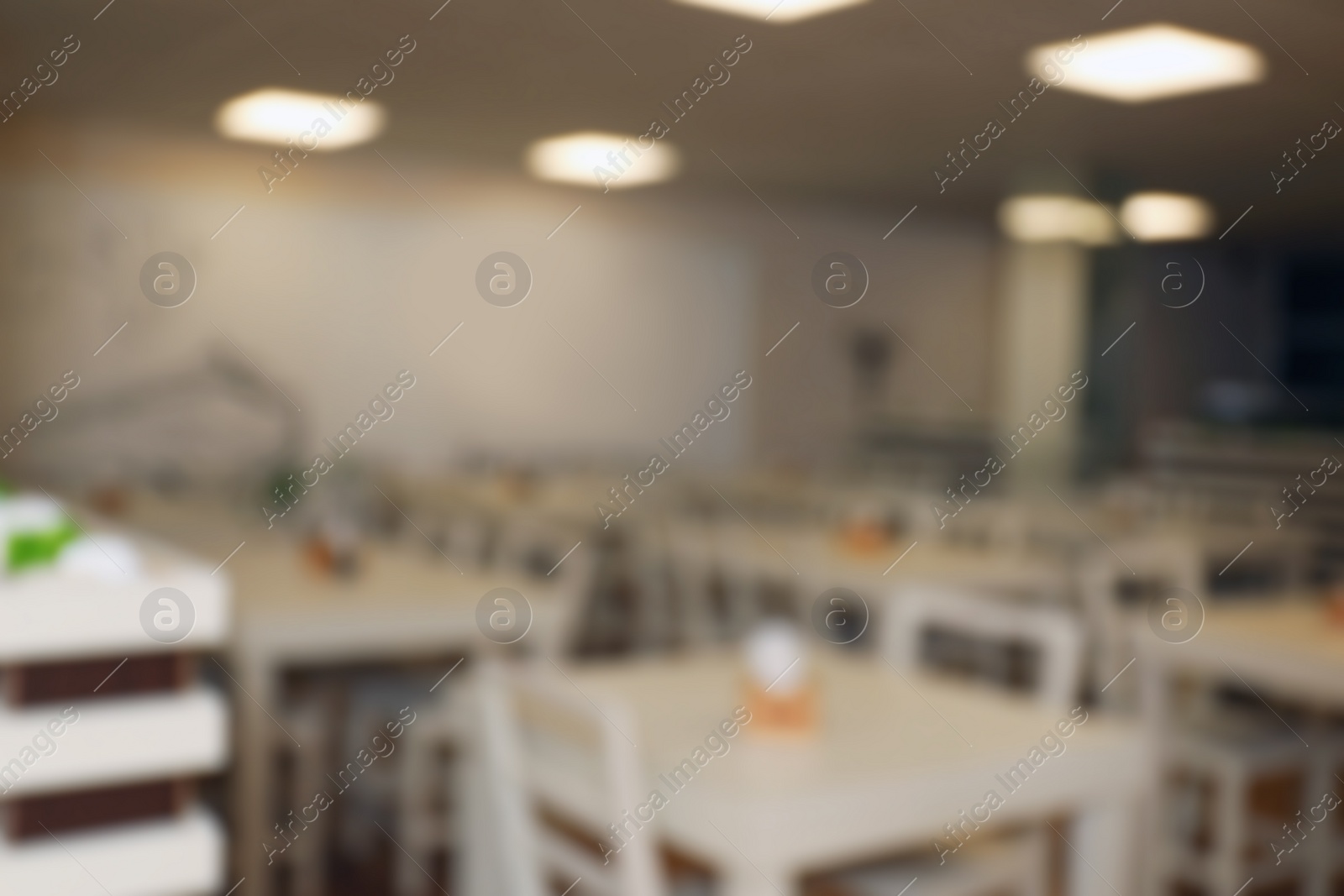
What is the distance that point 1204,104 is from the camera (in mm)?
3873

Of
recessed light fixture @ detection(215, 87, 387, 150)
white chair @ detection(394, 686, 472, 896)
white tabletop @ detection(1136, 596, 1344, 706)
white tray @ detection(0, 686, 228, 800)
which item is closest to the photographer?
white tray @ detection(0, 686, 228, 800)

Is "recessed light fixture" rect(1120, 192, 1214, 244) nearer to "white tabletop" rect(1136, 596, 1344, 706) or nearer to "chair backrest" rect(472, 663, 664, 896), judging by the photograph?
"white tabletop" rect(1136, 596, 1344, 706)

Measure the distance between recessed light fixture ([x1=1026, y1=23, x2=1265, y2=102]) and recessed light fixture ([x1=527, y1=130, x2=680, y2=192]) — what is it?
1.75 metres

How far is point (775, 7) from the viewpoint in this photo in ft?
9.66

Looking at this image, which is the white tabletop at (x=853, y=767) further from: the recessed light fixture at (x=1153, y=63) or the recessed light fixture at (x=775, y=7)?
the recessed light fixture at (x=1153, y=63)

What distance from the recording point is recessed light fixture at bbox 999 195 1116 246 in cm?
588

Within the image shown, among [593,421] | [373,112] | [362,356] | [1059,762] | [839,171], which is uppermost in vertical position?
[373,112]

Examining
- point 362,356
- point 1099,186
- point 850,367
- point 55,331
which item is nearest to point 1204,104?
point 1099,186

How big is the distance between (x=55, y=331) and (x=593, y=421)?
2.16 m

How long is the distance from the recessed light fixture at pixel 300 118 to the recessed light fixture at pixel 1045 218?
3.38m

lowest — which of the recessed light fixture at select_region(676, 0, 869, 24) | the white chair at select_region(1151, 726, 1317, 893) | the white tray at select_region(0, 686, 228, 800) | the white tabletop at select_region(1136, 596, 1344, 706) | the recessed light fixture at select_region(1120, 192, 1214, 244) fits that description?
the white chair at select_region(1151, 726, 1317, 893)

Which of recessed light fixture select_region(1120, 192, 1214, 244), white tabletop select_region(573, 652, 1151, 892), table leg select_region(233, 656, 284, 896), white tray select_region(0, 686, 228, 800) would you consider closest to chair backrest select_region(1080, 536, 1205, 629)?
white tabletop select_region(573, 652, 1151, 892)

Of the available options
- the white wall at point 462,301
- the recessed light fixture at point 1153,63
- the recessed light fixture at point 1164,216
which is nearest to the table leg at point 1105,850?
the recessed light fixture at point 1153,63

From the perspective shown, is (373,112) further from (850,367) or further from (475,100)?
(850,367)
